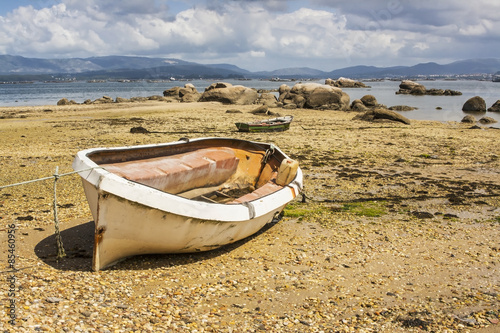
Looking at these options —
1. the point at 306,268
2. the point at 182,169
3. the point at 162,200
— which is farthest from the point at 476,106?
the point at 162,200

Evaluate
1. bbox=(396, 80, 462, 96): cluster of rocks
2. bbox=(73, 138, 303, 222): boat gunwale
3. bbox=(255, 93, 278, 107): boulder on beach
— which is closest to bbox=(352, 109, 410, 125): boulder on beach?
bbox=(255, 93, 278, 107): boulder on beach

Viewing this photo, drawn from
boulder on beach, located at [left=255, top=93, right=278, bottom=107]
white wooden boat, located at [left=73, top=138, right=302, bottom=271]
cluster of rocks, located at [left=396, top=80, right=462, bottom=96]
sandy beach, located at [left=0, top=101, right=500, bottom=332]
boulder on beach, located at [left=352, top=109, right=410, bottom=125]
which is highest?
cluster of rocks, located at [left=396, top=80, right=462, bottom=96]

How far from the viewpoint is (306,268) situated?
21.2 ft

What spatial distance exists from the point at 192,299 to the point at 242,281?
912 mm

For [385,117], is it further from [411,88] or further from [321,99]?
[411,88]

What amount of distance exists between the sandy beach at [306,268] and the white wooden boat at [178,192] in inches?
18.4

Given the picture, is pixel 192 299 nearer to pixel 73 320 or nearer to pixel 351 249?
pixel 73 320

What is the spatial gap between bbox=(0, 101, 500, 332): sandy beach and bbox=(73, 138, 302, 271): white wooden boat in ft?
1.54

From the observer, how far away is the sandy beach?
4879 millimetres

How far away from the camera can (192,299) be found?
17.5 feet

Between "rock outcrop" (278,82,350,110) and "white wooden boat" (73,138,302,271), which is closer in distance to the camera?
"white wooden boat" (73,138,302,271)

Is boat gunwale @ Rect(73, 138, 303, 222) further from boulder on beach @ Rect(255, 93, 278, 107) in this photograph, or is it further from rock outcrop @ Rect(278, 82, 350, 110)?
boulder on beach @ Rect(255, 93, 278, 107)

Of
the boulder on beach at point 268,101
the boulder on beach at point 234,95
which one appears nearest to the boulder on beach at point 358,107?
the boulder on beach at point 268,101

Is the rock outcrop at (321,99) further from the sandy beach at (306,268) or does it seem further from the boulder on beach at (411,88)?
the boulder on beach at (411,88)
